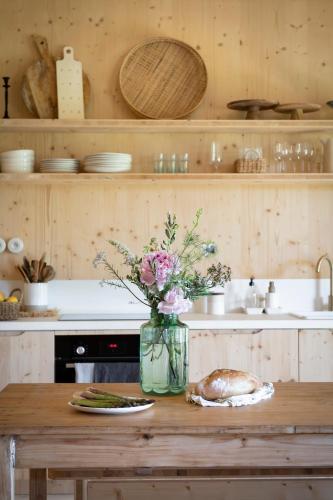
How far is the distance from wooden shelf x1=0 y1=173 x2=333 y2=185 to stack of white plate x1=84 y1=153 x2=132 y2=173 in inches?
2.3

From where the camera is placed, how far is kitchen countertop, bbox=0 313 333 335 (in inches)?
183

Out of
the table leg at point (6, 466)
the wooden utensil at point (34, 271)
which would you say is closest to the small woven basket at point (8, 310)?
the wooden utensil at point (34, 271)

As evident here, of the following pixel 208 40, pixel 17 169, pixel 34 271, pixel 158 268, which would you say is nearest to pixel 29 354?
pixel 34 271

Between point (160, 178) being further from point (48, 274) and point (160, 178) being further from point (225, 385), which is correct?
point (225, 385)

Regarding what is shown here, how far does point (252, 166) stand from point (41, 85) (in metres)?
1.44

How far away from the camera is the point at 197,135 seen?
5414 mm

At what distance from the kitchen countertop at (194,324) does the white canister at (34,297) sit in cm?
30

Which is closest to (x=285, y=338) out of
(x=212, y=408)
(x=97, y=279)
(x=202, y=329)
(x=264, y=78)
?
(x=202, y=329)

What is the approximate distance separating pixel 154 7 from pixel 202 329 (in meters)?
2.15

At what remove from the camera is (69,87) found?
523 centimetres

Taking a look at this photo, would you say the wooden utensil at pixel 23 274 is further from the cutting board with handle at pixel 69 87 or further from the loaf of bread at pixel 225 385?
the loaf of bread at pixel 225 385

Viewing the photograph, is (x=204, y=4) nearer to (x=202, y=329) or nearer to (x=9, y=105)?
(x=9, y=105)

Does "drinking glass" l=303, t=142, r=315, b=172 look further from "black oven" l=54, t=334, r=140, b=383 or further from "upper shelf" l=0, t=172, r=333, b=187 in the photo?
"black oven" l=54, t=334, r=140, b=383

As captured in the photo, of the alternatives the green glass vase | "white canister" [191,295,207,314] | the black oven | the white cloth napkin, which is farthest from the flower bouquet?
"white canister" [191,295,207,314]
